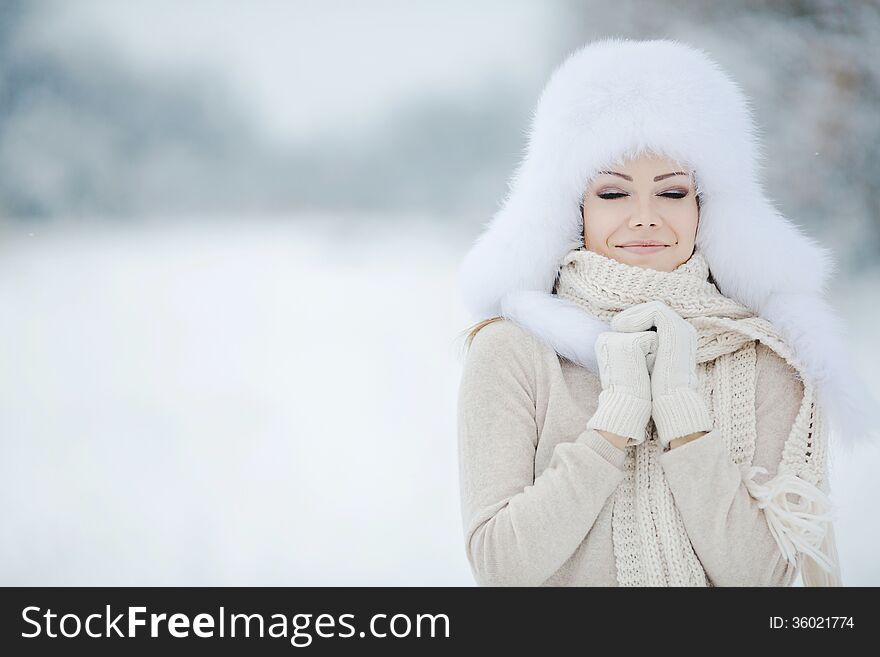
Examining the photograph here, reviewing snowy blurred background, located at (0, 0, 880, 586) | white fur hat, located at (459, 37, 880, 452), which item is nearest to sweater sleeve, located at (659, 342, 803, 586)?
white fur hat, located at (459, 37, 880, 452)

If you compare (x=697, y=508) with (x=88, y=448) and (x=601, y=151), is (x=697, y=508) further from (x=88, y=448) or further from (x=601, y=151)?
(x=88, y=448)

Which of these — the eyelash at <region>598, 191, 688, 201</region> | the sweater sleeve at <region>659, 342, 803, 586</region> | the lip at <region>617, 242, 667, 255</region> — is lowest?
the sweater sleeve at <region>659, 342, 803, 586</region>

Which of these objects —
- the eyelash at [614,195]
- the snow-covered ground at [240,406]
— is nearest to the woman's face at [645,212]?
the eyelash at [614,195]

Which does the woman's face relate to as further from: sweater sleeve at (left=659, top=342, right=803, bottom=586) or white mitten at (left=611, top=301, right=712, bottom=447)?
sweater sleeve at (left=659, top=342, right=803, bottom=586)

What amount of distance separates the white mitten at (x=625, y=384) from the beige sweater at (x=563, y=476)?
33 millimetres

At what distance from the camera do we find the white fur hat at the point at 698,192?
1.37 metres

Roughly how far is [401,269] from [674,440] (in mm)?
2281

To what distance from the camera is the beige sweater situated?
4.00 ft

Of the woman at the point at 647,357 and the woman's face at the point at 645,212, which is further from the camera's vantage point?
the woman's face at the point at 645,212

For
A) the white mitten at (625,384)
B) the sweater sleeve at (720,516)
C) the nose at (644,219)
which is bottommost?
the sweater sleeve at (720,516)

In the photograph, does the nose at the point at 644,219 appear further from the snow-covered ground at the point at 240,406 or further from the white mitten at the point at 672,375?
the snow-covered ground at the point at 240,406

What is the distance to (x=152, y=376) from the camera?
325 cm

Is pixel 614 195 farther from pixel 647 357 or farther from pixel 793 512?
pixel 793 512

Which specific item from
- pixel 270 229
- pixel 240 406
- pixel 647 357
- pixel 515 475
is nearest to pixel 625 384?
pixel 647 357
